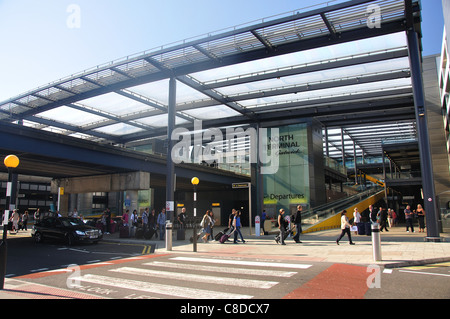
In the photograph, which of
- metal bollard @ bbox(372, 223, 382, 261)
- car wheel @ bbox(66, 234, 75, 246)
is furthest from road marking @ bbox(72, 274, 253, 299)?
car wheel @ bbox(66, 234, 75, 246)

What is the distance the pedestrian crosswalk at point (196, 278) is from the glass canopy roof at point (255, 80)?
12177mm

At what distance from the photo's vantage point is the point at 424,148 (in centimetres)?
1639

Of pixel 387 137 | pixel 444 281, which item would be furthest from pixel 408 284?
pixel 387 137

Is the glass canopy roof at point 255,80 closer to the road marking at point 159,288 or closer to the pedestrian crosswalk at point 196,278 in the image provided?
the pedestrian crosswalk at point 196,278

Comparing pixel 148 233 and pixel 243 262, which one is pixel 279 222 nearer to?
pixel 243 262

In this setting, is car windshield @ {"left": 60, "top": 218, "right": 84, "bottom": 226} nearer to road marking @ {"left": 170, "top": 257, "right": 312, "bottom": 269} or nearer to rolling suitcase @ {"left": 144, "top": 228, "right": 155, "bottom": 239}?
rolling suitcase @ {"left": 144, "top": 228, "right": 155, "bottom": 239}

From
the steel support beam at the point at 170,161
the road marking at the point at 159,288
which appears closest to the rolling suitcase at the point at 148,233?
the steel support beam at the point at 170,161

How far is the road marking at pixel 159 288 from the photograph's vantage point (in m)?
6.61

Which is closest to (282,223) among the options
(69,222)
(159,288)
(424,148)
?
(424,148)

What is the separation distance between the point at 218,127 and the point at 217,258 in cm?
2301

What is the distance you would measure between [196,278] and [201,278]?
0.42 feet

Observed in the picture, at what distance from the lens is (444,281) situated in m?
7.65

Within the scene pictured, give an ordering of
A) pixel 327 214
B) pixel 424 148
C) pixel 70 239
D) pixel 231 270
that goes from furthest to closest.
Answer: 1. pixel 327 214
2. pixel 70 239
3. pixel 424 148
4. pixel 231 270
